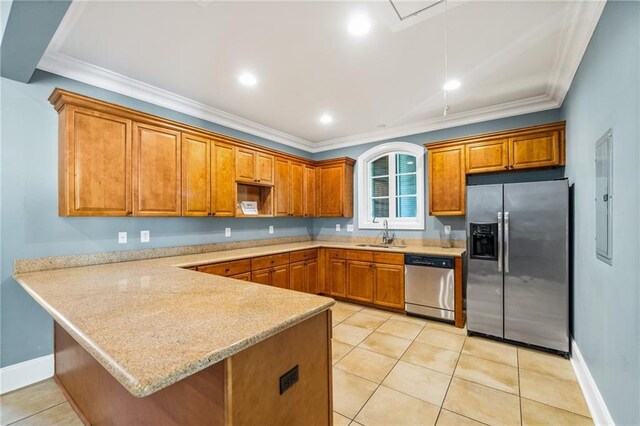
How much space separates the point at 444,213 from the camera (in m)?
3.85

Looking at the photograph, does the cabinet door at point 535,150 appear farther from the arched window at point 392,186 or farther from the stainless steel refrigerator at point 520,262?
the arched window at point 392,186

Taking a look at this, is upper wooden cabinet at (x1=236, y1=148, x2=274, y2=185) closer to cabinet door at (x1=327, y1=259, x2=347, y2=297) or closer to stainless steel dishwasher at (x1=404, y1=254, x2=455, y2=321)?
cabinet door at (x1=327, y1=259, x2=347, y2=297)

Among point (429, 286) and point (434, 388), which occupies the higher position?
point (429, 286)

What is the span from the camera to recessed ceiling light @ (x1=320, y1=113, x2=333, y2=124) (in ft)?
13.1

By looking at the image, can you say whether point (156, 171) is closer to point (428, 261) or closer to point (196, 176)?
point (196, 176)

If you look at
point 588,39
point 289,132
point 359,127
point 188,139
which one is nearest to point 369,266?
point 359,127

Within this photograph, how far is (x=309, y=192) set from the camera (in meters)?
5.02

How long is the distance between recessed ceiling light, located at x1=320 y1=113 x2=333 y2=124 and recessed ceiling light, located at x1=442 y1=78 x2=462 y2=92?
155 centimetres

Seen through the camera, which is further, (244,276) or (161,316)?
(244,276)

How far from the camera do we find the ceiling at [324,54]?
1.99 meters

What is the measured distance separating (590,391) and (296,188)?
3976 mm

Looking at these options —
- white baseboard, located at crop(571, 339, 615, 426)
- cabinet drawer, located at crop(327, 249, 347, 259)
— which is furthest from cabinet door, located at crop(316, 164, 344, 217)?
white baseboard, located at crop(571, 339, 615, 426)

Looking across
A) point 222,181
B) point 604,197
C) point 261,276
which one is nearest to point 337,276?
point 261,276

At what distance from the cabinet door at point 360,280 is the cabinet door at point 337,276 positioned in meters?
0.07
